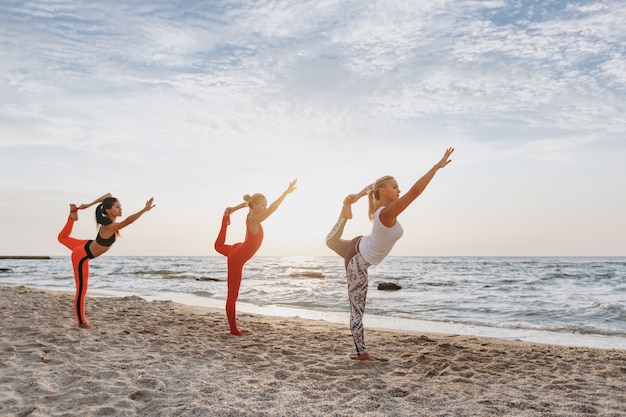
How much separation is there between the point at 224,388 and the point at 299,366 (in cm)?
128

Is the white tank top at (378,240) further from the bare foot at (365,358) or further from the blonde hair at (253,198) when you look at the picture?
the blonde hair at (253,198)

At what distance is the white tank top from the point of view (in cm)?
540

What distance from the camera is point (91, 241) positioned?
26.2ft

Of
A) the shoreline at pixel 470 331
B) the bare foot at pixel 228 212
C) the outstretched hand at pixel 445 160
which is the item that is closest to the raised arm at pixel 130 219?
the bare foot at pixel 228 212

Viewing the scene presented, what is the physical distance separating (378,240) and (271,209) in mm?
2070

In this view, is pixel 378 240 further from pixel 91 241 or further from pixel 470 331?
pixel 470 331

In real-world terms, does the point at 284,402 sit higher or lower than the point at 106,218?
lower

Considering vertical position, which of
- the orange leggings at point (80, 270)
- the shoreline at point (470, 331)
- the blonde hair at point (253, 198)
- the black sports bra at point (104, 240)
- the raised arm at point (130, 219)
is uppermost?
the blonde hair at point (253, 198)

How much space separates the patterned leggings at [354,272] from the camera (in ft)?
20.0

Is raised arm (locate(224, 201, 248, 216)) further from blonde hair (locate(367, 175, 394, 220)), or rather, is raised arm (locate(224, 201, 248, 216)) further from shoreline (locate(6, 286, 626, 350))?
shoreline (locate(6, 286, 626, 350))

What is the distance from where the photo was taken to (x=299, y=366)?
5938 millimetres

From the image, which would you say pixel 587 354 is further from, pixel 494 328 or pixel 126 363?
pixel 126 363

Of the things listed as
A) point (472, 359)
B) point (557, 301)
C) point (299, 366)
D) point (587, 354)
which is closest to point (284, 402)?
point (299, 366)

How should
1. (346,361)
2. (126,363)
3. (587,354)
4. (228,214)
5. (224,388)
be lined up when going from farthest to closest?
(228,214) < (587,354) < (346,361) < (126,363) < (224,388)
